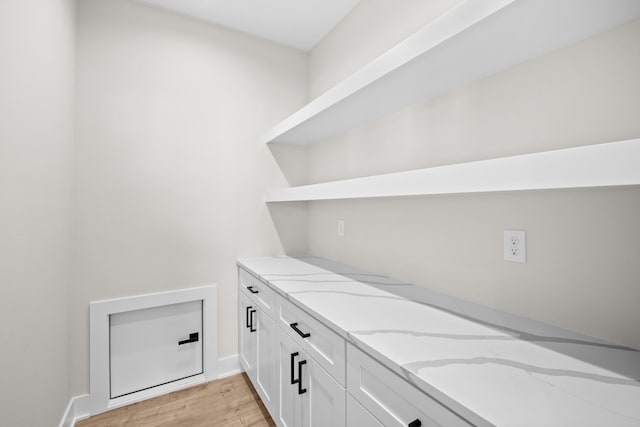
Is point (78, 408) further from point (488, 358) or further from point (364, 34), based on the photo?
point (364, 34)

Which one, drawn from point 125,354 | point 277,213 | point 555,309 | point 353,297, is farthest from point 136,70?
point 555,309

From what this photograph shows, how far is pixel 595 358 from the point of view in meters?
0.72

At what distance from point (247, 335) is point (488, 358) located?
153 centimetres

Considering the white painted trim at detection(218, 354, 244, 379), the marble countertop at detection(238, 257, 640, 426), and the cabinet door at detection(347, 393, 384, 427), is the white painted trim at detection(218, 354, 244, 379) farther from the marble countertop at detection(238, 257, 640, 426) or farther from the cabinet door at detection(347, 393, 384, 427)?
the cabinet door at detection(347, 393, 384, 427)

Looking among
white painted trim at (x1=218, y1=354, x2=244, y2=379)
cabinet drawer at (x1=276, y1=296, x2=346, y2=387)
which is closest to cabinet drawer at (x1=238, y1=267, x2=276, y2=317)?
cabinet drawer at (x1=276, y1=296, x2=346, y2=387)

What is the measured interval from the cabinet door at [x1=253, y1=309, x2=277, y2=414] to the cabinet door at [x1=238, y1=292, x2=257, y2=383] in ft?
0.19

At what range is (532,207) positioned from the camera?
37.8 inches

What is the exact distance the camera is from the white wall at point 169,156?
1.64m

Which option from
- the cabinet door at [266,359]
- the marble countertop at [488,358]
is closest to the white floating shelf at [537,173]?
the marble countertop at [488,358]

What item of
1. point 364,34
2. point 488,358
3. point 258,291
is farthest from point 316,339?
point 364,34

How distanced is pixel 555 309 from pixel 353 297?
694 millimetres

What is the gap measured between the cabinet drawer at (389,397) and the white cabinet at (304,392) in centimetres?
11

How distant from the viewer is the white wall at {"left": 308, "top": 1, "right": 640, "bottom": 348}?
2.59 ft

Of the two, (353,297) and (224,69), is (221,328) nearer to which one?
(353,297)
